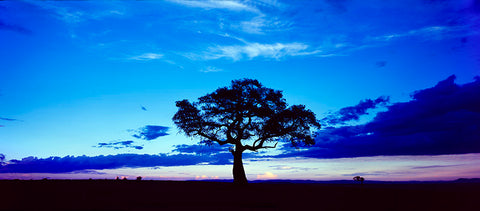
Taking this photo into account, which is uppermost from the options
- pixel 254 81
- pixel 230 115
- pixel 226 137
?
pixel 254 81

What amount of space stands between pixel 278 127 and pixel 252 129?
3.43 metres

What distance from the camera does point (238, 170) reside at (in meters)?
43.5

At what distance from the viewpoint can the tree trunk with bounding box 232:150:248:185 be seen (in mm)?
43281

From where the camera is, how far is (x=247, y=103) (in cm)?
4362

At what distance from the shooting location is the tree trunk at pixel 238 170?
4328 cm
